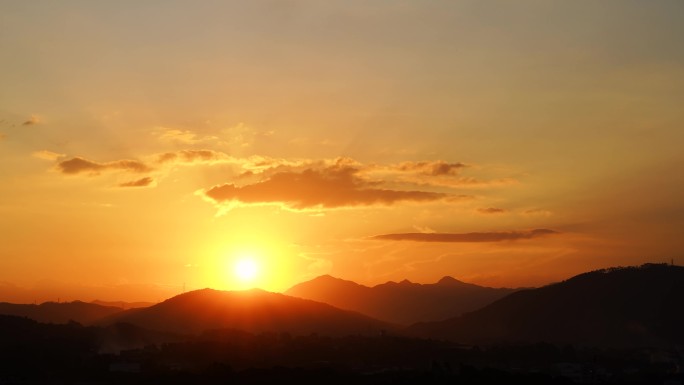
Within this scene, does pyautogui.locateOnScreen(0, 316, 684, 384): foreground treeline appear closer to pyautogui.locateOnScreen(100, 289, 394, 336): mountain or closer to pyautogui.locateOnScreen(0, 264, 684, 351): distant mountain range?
pyautogui.locateOnScreen(0, 264, 684, 351): distant mountain range

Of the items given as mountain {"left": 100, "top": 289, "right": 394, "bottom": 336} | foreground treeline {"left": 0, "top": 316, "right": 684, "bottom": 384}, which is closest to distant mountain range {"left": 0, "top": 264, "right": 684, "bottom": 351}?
A: mountain {"left": 100, "top": 289, "right": 394, "bottom": 336}

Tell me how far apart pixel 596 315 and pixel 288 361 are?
292 feet

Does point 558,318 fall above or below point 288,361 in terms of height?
above

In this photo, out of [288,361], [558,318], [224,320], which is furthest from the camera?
[224,320]

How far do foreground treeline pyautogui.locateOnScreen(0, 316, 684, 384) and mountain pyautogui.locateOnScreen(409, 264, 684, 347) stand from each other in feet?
92.6

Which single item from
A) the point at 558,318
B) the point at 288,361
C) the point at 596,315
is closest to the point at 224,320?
the point at 558,318

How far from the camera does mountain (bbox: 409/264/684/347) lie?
168 m

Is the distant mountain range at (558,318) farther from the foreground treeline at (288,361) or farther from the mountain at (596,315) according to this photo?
the foreground treeline at (288,361)

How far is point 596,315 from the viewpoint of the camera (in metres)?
178

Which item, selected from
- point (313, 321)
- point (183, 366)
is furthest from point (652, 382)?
point (313, 321)

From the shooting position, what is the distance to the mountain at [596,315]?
168 meters

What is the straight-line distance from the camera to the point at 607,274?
639 feet

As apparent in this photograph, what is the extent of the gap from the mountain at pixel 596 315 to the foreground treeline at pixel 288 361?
28223mm

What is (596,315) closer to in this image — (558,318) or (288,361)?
(558,318)
